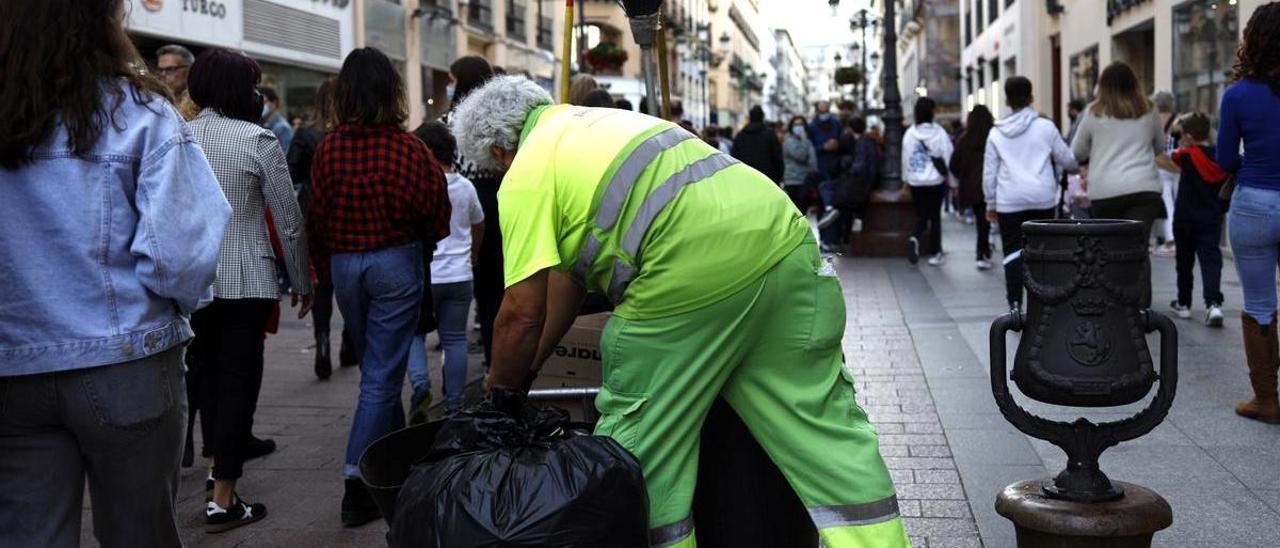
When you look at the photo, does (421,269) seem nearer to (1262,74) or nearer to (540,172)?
(540,172)

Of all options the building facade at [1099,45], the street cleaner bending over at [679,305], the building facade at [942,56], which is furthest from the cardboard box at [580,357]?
the building facade at [942,56]

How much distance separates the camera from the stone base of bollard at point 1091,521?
3594mm

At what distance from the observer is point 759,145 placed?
45.0 feet

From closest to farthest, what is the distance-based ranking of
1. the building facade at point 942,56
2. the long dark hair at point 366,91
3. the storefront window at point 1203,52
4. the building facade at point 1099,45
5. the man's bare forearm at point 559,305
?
the man's bare forearm at point 559,305 → the long dark hair at point 366,91 → the storefront window at point 1203,52 → the building facade at point 1099,45 → the building facade at point 942,56

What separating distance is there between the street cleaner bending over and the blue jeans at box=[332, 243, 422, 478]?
176cm

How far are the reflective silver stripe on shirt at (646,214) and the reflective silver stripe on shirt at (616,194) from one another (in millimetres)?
50

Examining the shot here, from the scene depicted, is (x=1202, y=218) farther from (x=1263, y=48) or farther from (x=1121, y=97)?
(x=1263, y=48)

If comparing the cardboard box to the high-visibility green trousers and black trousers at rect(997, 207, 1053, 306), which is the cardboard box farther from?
black trousers at rect(997, 207, 1053, 306)

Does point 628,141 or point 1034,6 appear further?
point 1034,6

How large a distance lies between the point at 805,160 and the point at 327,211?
472 inches

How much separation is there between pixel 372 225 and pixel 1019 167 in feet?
19.2

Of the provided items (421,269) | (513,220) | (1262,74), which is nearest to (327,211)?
(421,269)

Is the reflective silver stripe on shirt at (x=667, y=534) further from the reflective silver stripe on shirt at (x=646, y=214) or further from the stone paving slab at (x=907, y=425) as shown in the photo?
the stone paving slab at (x=907, y=425)

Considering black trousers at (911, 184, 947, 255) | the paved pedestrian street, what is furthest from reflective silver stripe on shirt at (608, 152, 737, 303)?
black trousers at (911, 184, 947, 255)
